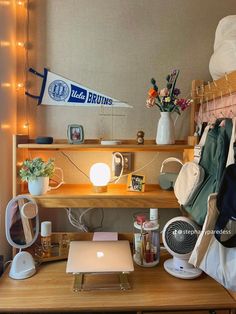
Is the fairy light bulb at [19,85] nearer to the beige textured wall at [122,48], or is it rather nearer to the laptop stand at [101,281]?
the beige textured wall at [122,48]

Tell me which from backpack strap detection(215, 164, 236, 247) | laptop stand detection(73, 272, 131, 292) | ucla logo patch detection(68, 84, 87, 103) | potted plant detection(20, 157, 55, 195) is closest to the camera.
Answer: backpack strap detection(215, 164, 236, 247)

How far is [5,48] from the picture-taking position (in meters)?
1.43

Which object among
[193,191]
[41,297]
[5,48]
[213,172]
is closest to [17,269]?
[41,297]

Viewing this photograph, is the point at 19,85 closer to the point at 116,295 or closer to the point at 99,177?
the point at 99,177

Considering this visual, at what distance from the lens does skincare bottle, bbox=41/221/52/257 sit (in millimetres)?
1438

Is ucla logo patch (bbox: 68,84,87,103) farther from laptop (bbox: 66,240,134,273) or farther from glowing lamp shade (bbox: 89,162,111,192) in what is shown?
laptop (bbox: 66,240,134,273)

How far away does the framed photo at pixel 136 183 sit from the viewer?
153 centimetres

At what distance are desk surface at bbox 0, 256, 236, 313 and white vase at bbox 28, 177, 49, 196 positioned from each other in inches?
15.5

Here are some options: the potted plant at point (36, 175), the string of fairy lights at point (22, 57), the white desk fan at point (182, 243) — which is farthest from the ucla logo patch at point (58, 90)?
the white desk fan at point (182, 243)

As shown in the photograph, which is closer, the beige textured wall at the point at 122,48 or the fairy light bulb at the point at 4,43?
the fairy light bulb at the point at 4,43

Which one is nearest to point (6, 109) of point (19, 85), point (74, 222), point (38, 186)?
point (19, 85)

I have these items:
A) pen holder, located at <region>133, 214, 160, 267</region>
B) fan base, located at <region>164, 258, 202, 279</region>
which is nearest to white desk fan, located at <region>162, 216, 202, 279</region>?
fan base, located at <region>164, 258, 202, 279</region>

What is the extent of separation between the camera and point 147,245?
1.42 meters

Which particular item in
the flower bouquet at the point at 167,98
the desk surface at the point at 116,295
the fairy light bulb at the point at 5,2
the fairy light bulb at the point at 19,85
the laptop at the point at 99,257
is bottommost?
the desk surface at the point at 116,295
